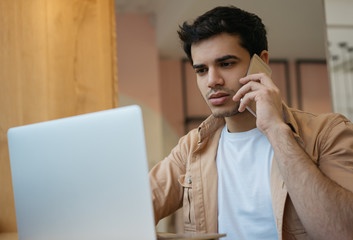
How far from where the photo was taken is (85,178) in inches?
31.8

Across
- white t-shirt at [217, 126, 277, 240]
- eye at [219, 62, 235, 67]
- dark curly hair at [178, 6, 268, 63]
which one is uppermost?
dark curly hair at [178, 6, 268, 63]

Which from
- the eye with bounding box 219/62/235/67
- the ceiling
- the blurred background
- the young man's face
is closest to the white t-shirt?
the young man's face

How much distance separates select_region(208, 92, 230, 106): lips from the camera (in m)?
1.34

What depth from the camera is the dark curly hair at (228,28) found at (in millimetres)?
1393

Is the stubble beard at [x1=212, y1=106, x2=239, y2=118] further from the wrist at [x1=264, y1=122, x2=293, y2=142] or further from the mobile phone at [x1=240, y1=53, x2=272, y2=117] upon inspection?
the wrist at [x1=264, y1=122, x2=293, y2=142]

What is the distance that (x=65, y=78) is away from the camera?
6.17 ft

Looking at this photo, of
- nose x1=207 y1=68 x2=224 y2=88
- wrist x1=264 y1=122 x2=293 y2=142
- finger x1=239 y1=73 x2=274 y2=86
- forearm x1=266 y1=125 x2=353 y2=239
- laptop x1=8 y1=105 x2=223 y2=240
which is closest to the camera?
laptop x1=8 y1=105 x2=223 y2=240

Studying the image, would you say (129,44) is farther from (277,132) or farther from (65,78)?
(277,132)

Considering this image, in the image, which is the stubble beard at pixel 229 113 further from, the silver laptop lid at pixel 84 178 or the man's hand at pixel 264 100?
the silver laptop lid at pixel 84 178

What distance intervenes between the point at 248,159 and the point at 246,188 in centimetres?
10

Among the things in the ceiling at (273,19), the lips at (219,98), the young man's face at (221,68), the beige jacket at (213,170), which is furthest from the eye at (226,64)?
the ceiling at (273,19)

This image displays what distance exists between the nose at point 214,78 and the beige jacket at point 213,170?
174mm

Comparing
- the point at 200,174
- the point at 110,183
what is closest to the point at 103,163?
the point at 110,183

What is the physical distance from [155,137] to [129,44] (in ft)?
3.82
